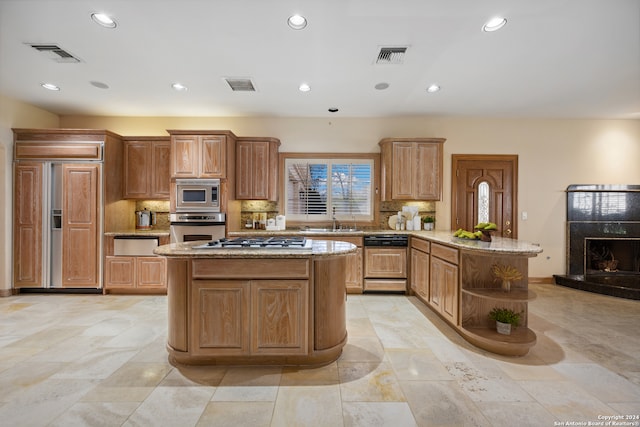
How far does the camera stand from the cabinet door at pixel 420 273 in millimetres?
3777

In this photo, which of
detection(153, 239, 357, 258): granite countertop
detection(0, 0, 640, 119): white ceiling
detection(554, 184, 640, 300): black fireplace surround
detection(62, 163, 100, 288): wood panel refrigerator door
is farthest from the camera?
detection(554, 184, 640, 300): black fireplace surround

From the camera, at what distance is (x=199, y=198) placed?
441 cm

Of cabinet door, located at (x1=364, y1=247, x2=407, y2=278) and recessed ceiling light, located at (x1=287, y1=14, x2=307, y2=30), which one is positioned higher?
recessed ceiling light, located at (x1=287, y1=14, x2=307, y2=30)

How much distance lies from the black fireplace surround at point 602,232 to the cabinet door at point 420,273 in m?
2.88

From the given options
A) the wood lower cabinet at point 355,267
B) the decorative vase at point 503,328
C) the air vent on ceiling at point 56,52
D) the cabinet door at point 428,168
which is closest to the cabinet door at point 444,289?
the decorative vase at point 503,328

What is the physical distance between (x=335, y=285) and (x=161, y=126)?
4.58 meters

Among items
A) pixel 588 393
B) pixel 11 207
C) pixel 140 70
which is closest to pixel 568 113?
pixel 588 393

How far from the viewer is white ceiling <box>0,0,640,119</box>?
94.7 inches

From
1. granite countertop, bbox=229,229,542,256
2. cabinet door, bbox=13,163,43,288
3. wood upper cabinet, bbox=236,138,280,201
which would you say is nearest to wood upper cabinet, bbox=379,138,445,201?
granite countertop, bbox=229,229,542,256

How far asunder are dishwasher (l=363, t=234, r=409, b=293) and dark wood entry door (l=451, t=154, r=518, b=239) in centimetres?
138

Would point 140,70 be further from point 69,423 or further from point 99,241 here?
point 69,423

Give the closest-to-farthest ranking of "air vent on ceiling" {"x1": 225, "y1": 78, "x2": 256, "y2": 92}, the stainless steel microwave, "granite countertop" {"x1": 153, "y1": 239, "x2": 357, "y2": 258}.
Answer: "granite countertop" {"x1": 153, "y1": 239, "x2": 357, "y2": 258} → "air vent on ceiling" {"x1": 225, "y1": 78, "x2": 256, "y2": 92} → the stainless steel microwave

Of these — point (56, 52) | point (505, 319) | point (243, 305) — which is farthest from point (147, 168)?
point (505, 319)

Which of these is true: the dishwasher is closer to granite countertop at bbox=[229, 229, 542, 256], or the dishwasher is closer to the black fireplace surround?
granite countertop at bbox=[229, 229, 542, 256]
